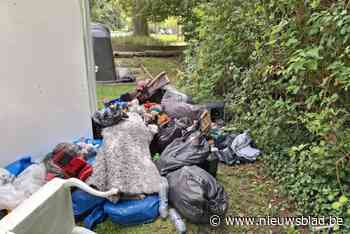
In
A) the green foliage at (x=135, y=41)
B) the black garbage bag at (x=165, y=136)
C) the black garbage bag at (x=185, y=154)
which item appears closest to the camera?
the black garbage bag at (x=185, y=154)

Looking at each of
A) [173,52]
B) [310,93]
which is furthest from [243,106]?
[173,52]

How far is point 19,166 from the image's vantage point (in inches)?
107

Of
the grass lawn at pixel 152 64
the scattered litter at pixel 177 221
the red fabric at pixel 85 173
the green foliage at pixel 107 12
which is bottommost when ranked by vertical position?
the scattered litter at pixel 177 221

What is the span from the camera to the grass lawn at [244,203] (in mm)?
2285

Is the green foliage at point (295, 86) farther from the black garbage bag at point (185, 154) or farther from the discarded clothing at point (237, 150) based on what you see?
the black garbage bag at point (185, 154)

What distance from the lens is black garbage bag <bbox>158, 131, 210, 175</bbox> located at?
2623 millimetres

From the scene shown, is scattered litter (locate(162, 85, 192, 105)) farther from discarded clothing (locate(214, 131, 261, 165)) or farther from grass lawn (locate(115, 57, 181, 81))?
grass lawn (locate(115, 57, 181, 81))

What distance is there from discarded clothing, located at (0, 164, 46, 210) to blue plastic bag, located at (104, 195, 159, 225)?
2.05ft

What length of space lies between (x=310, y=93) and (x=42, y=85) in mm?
2580

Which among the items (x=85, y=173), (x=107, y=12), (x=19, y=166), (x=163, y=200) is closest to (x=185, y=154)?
(x=163, y=200)

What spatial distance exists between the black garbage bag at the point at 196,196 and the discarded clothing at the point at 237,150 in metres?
0.93

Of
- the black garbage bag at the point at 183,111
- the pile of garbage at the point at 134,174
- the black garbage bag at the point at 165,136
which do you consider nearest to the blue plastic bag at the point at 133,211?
the pile of garbage at the point at 134,174

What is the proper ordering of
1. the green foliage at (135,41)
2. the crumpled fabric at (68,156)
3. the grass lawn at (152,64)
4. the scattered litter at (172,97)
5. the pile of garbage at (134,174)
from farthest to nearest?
the green foliage at (135,41) < the grass lawn at (152,64) < the scattered litter at (172,97) < the crumpled fabric at (68,156) < the pile of garbage at (134,174)

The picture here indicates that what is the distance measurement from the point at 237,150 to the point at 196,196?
4.39ft
